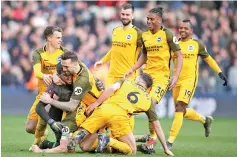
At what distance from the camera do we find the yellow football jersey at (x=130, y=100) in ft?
40.5

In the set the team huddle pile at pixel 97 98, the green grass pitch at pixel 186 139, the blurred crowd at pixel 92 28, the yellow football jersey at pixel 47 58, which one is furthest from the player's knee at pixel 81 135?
the blurred crowd at pixel 92 28

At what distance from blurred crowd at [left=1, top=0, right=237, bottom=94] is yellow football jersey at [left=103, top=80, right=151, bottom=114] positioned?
1198 cm

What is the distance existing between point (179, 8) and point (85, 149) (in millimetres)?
14404

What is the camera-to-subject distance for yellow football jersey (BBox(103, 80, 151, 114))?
12.4 m

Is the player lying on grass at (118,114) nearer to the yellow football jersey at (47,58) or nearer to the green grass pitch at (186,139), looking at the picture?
the green grass pitch at (186,139)

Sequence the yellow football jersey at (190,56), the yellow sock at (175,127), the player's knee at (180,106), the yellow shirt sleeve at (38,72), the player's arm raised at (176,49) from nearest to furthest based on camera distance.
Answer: the yellow shirt sleeve at (38,72), the player's arm raised at (176,49), the yellow sock at (175,127), the player's knee at (180,106), the yellow football jersey at (190,56)

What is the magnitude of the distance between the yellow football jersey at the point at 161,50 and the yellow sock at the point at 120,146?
2.06 m

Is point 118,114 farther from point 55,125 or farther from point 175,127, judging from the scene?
point 175,127

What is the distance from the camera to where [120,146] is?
1238cm

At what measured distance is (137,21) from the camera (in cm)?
2600

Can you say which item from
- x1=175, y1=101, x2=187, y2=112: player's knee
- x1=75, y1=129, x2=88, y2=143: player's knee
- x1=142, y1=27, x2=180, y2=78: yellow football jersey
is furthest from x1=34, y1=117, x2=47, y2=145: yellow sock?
x1=175, y1=101, x2=187, y2=112: player's knee

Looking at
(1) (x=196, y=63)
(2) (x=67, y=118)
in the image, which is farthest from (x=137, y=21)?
(2) (x=67, y=118)

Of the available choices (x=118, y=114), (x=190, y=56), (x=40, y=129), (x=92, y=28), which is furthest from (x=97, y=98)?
(x=92, y=28)

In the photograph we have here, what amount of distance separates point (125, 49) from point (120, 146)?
3.18 meters
